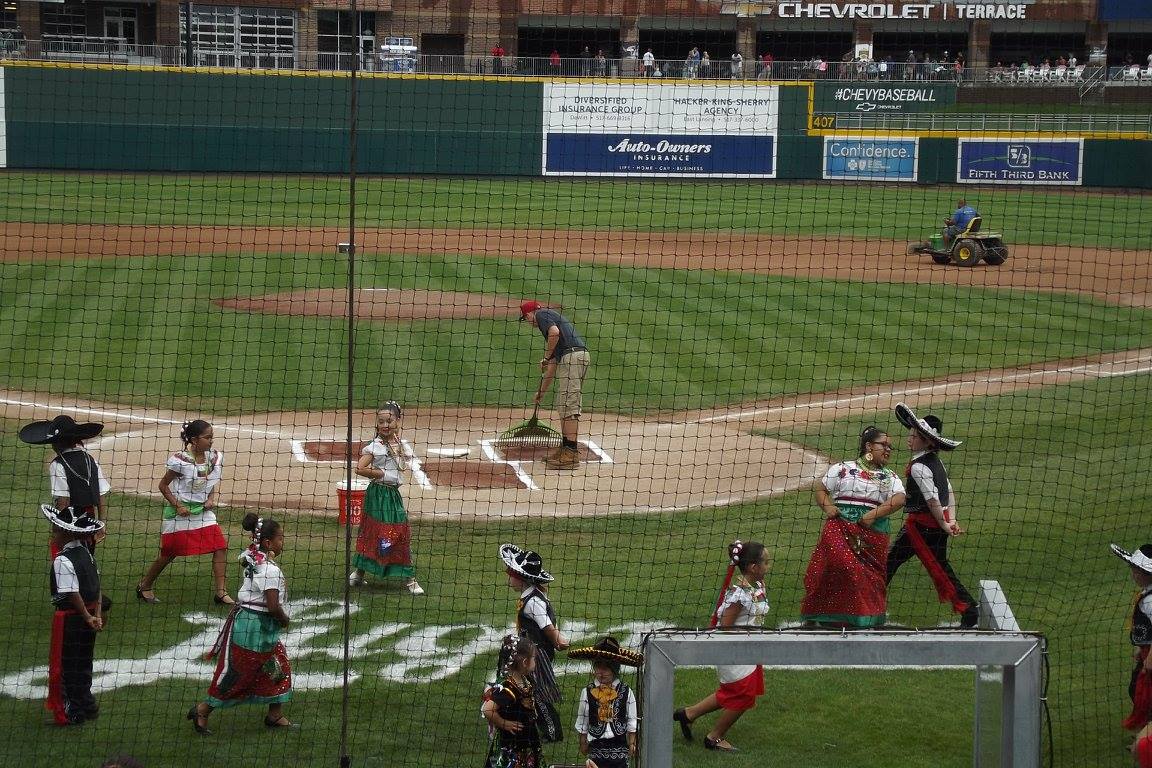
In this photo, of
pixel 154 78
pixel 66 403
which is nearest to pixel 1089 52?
pixel 154 78

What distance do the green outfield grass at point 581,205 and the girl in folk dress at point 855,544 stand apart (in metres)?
22.1

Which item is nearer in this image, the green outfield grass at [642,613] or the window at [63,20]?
the green outfield grass at [642,613]

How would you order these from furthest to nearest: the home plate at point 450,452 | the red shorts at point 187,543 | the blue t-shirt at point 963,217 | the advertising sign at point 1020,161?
the advertising sign at point 1020,161, the blue t-shirt at point 963,217, the home plate at point 450,452, the red shorts at point 187,543

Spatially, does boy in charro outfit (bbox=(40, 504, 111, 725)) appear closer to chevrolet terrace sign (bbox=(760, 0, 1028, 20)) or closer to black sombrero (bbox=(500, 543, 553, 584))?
black sombrero (bbox=(500, 543, 553, 584))

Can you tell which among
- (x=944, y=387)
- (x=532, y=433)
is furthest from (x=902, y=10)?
(x=532, y=433)

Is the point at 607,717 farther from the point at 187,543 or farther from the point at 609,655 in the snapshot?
the point at 187,543

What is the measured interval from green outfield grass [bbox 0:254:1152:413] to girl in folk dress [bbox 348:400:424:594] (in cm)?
626

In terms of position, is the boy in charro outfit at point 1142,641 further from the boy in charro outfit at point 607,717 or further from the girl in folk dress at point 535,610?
the girl in folk dress at point 535,610

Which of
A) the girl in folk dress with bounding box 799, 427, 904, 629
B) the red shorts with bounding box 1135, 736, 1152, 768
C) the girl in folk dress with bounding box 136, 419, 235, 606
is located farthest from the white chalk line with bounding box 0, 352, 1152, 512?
the red shorts with bounding box 1135, 736, 1152, 768

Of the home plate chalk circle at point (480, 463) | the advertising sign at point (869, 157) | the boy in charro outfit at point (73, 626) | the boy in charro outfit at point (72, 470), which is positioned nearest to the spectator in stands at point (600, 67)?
the advertising sign at point (869, 157)

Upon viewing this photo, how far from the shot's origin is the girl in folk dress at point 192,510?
9.47 m

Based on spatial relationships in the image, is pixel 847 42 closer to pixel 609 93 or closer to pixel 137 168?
pixel 609 93

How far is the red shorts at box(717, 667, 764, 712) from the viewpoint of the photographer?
7469 millimetres

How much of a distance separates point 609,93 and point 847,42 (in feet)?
44.5
